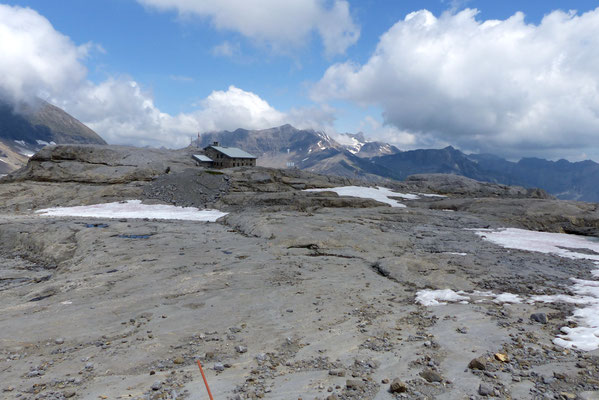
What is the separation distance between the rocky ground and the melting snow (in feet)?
29.0

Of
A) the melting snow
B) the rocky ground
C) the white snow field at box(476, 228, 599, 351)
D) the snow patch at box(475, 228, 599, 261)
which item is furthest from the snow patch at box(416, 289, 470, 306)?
the melting snow

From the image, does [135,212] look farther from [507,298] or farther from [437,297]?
[507,298]

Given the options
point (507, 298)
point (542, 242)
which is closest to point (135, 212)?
point (507, 298)

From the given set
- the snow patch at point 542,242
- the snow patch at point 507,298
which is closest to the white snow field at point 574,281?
the snow patch at point 542,242

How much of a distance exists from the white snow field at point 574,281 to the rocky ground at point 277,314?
1.79ft

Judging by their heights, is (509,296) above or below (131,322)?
above

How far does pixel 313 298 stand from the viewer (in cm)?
1389

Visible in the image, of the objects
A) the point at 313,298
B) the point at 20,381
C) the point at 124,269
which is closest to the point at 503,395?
the point at 313,298

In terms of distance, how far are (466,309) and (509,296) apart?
2.95 m

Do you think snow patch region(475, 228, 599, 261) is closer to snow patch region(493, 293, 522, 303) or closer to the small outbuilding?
snow patch region(493, 293, 522, 303)

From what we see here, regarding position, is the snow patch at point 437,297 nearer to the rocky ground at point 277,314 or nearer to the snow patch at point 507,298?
the rocky ground at point 277,314

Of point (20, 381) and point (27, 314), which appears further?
point (27, 314)

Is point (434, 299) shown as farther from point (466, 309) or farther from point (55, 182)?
point (55, 182)

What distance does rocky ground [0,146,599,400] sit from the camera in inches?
302
